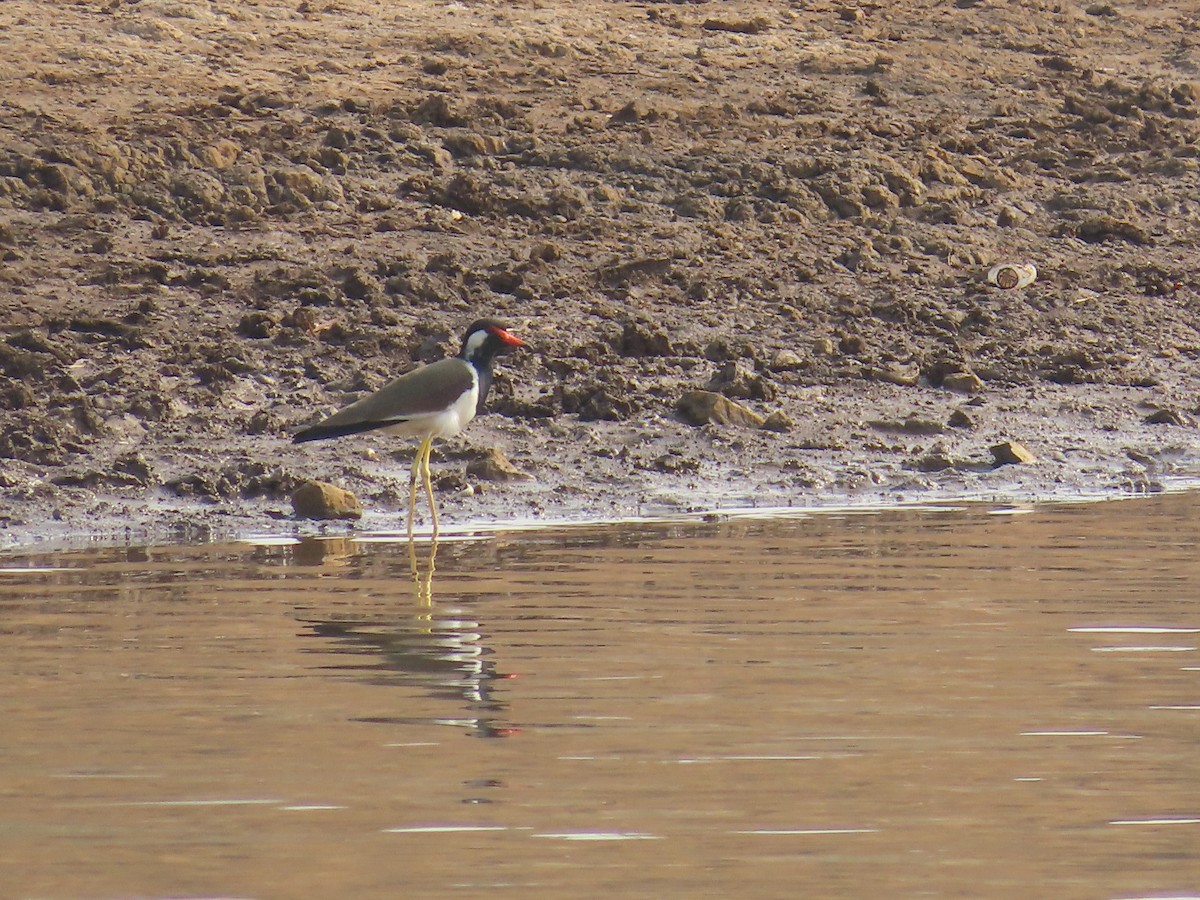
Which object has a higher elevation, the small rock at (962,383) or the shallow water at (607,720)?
the shallow water at (607,720)

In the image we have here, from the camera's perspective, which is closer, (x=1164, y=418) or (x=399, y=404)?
(x=399, y=404)

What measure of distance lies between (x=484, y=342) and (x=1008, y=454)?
2.44 m

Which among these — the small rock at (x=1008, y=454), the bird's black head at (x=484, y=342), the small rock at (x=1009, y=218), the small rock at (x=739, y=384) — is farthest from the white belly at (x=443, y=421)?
the small rock at (x=1009, y=218)

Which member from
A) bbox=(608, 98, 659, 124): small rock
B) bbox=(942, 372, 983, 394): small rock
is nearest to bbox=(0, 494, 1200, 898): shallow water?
bbox=(942, 372, 983, 394): small rock

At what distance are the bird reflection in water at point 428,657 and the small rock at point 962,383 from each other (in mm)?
4952

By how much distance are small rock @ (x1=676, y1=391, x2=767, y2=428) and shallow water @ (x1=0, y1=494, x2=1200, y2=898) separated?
2244mm

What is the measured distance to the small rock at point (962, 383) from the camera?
12055 millimetres

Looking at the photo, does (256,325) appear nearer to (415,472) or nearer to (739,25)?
(415,472)

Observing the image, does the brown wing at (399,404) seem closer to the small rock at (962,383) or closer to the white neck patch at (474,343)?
the white neck patch at (474,343)

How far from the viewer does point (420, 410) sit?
9656 mm

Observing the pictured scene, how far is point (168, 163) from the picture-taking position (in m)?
12.8

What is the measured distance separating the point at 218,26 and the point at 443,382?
19.8 ft

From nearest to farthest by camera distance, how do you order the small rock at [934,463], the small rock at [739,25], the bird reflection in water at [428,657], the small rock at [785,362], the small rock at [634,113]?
the bird reflection in water at [428,657] < the small rock at [934,463] < the small rock at [785,362] < the small rock at [634,113] < the small rock at [739,25]

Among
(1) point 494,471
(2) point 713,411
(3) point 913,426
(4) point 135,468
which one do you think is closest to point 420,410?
(1) point 494,471
